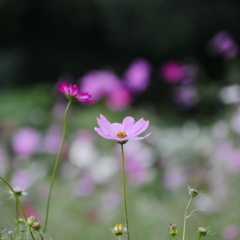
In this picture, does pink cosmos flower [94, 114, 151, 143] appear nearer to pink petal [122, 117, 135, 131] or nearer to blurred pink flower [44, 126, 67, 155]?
pink petal [122, 117, 135, 131]

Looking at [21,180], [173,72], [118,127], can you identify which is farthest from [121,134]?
[173,72]

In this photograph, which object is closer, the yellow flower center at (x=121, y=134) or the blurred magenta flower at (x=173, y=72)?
the yellow flower center at (x=121, y=134)

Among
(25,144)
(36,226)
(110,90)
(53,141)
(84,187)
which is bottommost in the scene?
(36,226)

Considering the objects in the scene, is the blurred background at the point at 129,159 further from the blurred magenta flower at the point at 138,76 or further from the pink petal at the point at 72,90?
the pink petal at the point at 72,90

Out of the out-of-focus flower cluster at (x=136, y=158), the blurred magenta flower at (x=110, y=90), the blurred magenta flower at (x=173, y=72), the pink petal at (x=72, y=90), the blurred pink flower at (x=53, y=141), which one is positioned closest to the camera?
the pink petal at (x=72, y=90)

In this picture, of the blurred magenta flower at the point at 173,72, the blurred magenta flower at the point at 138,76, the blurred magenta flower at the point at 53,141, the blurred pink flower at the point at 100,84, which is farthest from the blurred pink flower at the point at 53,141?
the blurred magenta flower at the point at 173,72

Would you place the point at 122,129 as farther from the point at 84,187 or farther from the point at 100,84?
the point at 100,84

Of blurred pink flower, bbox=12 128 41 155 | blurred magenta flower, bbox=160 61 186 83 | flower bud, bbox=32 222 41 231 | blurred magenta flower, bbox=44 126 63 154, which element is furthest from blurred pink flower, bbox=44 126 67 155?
flower bud, bbox=32 222 41 231

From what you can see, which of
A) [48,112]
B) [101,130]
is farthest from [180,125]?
[101,130]

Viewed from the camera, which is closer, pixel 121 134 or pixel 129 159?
pixel 121 134
